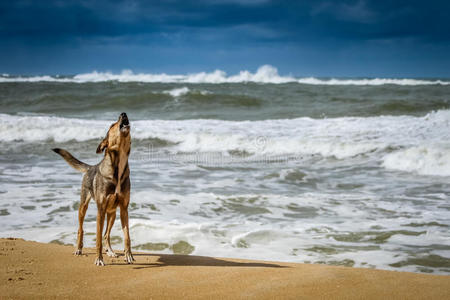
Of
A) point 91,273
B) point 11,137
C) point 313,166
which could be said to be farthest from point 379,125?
point 91,273

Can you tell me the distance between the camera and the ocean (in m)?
5.13

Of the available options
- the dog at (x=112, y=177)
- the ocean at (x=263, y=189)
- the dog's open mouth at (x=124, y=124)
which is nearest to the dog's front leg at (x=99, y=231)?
the dog at (x=112, y=177)

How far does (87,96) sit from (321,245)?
88.6ft

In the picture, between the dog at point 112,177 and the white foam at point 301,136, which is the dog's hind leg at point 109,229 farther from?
the white foam at point 301,136

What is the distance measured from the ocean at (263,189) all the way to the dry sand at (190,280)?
1186mm

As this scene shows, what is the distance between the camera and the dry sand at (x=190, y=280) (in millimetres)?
2887

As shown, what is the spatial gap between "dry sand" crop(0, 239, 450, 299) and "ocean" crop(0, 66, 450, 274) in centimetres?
119

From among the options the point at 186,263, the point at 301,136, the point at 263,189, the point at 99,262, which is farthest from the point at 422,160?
the point at 99,262

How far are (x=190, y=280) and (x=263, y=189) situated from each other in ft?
17.4

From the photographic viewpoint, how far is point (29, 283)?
9.83 feet

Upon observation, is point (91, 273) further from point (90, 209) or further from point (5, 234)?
point (90, 209)

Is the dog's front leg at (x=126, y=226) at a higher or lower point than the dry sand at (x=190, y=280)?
higher

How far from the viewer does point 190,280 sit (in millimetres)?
3154

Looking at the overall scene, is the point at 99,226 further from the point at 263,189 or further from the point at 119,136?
the point at 263,189
